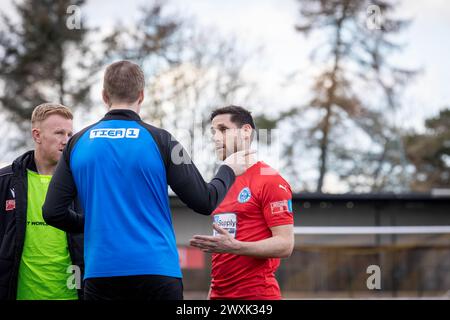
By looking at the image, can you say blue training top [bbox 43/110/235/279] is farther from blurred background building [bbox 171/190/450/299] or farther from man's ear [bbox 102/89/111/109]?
blurred background building [bbox 171/190/450/299]

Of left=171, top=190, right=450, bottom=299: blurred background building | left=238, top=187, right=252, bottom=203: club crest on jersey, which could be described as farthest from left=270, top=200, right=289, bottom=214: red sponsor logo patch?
left=171, top=190, right=450, bottom=299: blurred background building

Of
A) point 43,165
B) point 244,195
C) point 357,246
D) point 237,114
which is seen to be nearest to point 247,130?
point 237,114

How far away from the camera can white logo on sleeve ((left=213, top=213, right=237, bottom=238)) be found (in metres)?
5.18

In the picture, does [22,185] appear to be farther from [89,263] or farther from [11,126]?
[11,126]

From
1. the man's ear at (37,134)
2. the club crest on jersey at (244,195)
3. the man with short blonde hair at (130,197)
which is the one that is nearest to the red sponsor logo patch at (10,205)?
the man's ear at (37,134)

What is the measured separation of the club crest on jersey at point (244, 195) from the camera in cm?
518

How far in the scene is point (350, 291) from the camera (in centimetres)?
2397

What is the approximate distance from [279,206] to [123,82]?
1732mm

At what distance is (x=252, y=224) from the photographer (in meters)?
5.14

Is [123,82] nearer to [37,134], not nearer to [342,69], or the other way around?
[37,134]

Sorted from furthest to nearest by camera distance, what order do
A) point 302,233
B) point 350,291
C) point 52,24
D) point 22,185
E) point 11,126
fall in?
point 52,24
point 11,126
point 302,233
point 350,291
point 22,185
